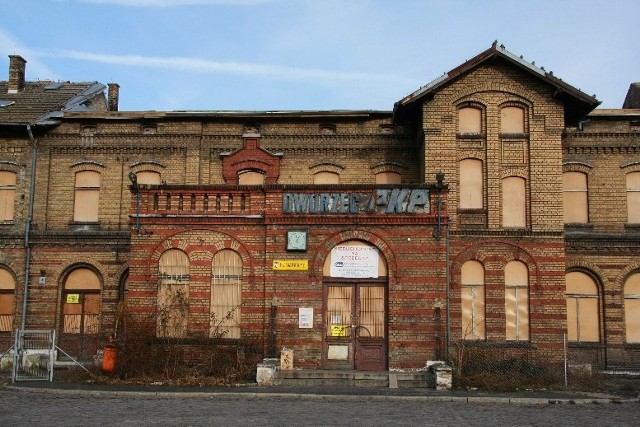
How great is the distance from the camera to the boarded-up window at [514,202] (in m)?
22.8

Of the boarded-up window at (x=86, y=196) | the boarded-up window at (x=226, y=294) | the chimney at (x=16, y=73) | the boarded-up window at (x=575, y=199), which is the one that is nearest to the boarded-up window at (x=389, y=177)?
the boarded-up window at (x=575, y=199)

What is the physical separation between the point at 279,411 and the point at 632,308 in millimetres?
15107

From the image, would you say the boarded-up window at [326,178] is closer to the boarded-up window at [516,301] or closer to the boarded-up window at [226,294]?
the boarded-up window at [226,294]

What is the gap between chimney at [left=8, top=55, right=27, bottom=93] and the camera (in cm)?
2961

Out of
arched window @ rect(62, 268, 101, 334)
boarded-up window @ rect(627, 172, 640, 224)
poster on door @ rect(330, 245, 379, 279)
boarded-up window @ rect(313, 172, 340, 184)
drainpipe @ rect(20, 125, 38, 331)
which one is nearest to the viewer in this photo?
poster on door @ rect(330, 245, 379, 279)

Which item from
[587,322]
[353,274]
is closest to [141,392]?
[353,274]

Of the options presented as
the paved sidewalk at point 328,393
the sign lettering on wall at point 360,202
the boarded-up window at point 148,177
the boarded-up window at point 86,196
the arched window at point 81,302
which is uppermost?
the boarded-up window at point 148,177

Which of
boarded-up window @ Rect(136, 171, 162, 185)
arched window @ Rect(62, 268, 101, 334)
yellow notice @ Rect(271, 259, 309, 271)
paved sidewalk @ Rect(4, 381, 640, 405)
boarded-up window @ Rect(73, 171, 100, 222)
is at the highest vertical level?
boarded-up window @ Rect(136, 171, 162, 185)

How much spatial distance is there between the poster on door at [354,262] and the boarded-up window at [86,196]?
10.1 m

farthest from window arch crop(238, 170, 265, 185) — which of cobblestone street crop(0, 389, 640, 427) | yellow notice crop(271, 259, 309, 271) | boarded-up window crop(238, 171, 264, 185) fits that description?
cobblestone street crop(0, 389, 640, 427)

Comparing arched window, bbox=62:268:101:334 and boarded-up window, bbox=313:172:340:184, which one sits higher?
boarded-up window, bbox=313:172:340:184

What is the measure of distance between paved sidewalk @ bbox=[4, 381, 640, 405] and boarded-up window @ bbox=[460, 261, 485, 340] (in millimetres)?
3784

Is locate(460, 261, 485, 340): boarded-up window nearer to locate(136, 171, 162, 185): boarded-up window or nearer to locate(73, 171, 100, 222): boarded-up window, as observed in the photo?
locate(136, 171, 162, 185): boarded-up window

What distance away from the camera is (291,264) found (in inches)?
824
